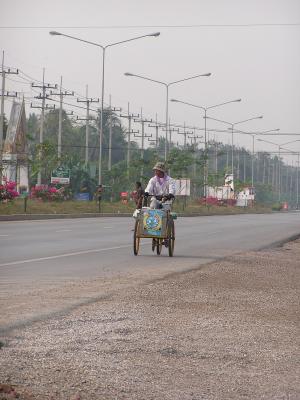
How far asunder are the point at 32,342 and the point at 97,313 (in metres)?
1.88

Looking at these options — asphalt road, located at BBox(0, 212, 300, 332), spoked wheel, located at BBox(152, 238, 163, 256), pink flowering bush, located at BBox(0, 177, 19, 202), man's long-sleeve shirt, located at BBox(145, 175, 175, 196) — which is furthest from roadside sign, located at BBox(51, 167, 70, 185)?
man's long-sleeve shirt, located at BBox(145, 175, 175, 196)

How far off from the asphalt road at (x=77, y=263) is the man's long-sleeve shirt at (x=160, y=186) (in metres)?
1.28

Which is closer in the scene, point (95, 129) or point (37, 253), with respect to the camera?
point (37, 253)

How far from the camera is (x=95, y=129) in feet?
420

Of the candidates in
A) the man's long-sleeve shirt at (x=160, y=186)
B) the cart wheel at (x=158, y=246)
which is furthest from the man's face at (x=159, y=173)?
the cart wheel at (x=158, y=246)

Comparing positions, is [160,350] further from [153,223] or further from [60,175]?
[60,175]

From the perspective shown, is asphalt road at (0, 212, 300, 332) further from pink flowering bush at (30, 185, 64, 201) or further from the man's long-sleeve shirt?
pink flowering bush at (30, 185, 64, 201)

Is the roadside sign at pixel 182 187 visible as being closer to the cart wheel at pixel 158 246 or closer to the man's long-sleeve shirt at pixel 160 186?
the cart wheel at pixel 158 246

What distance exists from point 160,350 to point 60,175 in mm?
56136

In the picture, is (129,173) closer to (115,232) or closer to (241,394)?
(115,232)

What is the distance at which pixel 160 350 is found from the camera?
7.42 meters

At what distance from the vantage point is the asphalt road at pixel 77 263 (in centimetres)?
1048

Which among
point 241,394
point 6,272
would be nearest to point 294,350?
point 241,394

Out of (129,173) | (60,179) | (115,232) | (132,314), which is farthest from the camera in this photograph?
(129,173)
